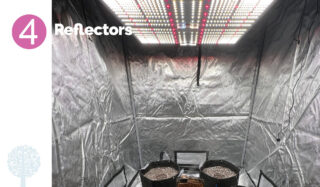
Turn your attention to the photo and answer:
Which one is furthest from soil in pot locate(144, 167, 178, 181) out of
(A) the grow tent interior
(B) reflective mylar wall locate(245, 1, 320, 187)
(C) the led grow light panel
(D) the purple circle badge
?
(D) the purple circle badge

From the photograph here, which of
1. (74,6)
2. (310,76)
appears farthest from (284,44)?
(74,6)

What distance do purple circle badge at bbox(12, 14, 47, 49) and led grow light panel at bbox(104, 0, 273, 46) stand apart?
0.84 ft

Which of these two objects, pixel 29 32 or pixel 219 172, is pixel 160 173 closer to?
pixel 219 172

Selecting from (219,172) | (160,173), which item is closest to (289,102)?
(219,172)

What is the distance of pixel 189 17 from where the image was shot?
85 centimetres

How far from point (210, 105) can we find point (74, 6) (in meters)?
1.03

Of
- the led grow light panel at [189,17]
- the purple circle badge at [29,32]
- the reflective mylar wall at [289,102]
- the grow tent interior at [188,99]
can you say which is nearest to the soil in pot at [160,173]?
the grow tent interior at [188,99]

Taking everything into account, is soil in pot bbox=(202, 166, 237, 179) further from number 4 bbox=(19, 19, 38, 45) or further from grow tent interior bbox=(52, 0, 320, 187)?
number 4 bbox=(19, 19, 38, 45)

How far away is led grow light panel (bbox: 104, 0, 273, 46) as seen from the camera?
2.45 ft

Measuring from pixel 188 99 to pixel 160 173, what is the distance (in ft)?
1.74

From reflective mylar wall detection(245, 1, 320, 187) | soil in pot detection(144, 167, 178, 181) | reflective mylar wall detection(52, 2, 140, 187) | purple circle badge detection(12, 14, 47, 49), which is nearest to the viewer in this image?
purple circle badge detection(12, 14, 47, 49)

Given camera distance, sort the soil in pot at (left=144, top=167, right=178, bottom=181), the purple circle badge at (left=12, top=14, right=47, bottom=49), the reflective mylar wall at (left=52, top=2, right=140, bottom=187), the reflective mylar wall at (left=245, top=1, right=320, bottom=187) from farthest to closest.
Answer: the soil in pot at (left=144, top=167, right=178, bottom=181) < the reflective mylar wall at (left=245, top=1, right=320, bottom=187) < the reflective mylar wall at (left=52, top=2, right=140, bottom=187) < the purple circle badge at (left=12, top=14, right=47, bottom=49)

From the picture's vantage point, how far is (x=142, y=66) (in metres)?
1.43

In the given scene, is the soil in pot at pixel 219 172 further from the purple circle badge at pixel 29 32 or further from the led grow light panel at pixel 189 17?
the purple circle badge at pixel 29 32
